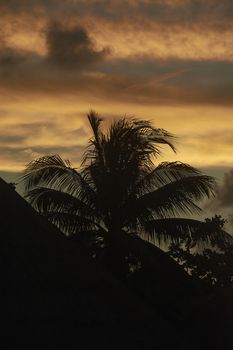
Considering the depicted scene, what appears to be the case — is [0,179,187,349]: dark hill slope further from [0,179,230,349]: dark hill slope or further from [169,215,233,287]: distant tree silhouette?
[169,215,233,287]: distant tree silhouette

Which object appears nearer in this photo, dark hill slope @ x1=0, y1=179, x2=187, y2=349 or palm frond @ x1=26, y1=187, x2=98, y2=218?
dark hill slope @ x1=0, y1=179, x2=187, y2=349

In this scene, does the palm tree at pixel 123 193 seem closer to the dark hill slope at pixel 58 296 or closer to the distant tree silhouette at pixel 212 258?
the distant tree silhouette at pixel 212 258

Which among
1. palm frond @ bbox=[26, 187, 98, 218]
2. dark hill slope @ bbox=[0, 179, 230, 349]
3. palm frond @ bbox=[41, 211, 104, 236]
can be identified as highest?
palm frond @ bbox=[26, 187, 98, 218]

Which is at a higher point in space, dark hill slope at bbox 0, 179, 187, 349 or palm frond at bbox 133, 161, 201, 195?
palm frond at bbox 133, 161, 201, 195

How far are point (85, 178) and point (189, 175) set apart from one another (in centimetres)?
316

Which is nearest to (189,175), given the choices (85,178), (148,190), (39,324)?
(148,190)

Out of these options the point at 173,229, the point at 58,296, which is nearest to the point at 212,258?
the point at 173,229

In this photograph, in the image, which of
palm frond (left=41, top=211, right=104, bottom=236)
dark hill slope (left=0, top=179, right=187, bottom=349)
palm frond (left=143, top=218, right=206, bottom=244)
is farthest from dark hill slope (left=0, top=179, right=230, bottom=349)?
palm frond (left=41, top=211, right=104, bottom=236)

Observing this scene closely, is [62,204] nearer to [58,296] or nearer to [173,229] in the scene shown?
[173,229]

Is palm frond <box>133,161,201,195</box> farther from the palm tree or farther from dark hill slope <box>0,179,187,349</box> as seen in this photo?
dark hill slope <box>0,179,187,349</box>

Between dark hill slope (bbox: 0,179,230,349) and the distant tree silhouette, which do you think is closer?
dark hill slope (bbox: 0,179,230,349)

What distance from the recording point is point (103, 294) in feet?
31.4

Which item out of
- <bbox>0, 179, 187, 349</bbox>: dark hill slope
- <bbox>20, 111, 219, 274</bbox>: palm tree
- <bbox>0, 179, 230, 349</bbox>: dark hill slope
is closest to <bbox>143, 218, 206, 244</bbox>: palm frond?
<bbox>20, 111, 219, 274</bbox>: palm tree

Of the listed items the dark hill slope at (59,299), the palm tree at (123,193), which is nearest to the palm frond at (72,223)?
the palm tree at (123,193)
